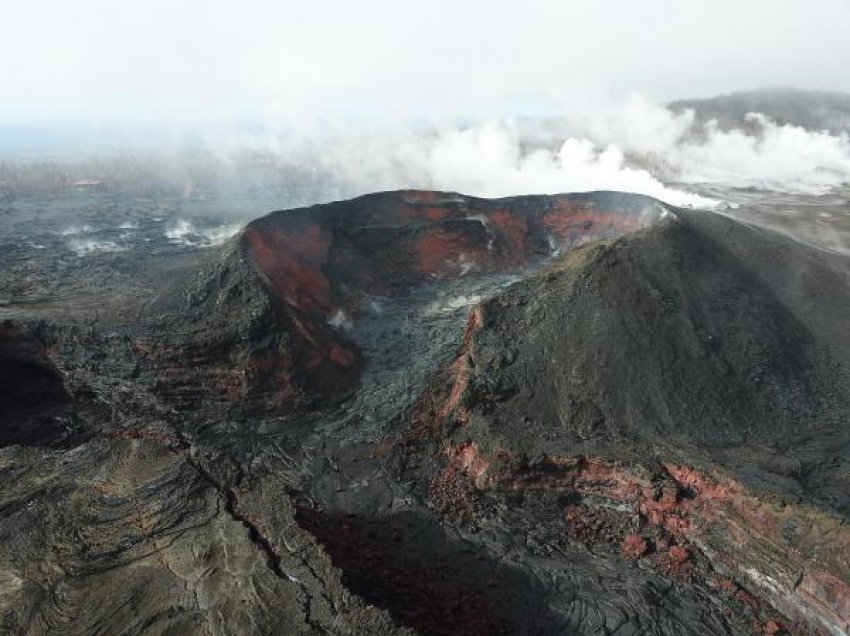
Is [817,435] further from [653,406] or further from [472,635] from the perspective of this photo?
[472,635]

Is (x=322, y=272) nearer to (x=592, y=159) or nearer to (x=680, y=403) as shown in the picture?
(x=680, y=403)

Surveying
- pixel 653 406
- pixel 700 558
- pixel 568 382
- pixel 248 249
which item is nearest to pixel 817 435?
pixel 653 406

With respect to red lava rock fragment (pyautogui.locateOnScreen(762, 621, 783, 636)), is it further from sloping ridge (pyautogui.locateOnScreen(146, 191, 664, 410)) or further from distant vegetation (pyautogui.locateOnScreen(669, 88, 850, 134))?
distant vegetation (pyautogui.locateOnScreen(669, 88, 850, 134))

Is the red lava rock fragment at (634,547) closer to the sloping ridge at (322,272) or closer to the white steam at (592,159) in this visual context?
the sloping ridge at (322,272)

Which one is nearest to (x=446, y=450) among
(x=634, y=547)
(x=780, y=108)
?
(x=634, y=547)

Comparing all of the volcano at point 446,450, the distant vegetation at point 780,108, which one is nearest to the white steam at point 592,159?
the distant vegetation at point 780,108
